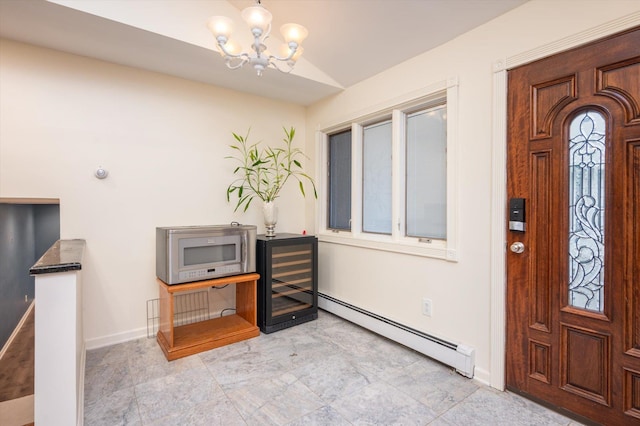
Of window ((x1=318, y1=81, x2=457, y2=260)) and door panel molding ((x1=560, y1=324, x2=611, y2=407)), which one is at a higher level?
window ((x1=318, y1=81, x2=457, y2=260))

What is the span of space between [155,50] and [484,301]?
3.02 meters

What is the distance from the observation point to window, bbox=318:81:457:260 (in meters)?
2.41

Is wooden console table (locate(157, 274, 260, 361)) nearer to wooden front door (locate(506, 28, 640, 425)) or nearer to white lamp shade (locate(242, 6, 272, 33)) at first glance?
white lamp shade (locate(242, 6, 272, 33))

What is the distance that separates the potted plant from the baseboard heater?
1069 mm

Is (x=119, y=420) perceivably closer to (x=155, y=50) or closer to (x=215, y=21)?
Result: (x=215, y=21)

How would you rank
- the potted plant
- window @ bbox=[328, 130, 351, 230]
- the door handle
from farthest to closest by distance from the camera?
window @ bbox=[328, 130, 351, 230], the potted plant, the door handle

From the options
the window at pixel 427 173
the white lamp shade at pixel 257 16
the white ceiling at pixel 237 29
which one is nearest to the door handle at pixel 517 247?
the window at pixel 427 173

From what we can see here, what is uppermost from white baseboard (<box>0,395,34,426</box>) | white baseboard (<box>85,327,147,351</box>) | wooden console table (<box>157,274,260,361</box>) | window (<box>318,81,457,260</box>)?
window (<box>318,81,457,260</box>)

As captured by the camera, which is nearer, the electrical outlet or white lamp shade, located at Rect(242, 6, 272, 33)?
white lamp shade, located at Rect(242, 6, 272, 33)

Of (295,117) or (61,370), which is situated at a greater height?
(295,117)

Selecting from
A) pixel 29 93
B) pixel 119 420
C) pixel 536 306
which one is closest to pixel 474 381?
pixel 536 306

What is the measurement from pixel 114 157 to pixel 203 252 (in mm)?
1125

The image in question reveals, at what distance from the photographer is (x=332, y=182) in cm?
366

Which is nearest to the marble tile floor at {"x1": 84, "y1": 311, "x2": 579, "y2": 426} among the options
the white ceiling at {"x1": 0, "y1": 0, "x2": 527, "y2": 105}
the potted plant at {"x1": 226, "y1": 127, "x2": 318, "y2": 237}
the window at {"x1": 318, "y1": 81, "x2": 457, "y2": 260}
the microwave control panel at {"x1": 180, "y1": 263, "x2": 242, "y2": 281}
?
the microwave control panel at {"x1": 180, "y1": 263, "x2": 242, "y2": 281}
